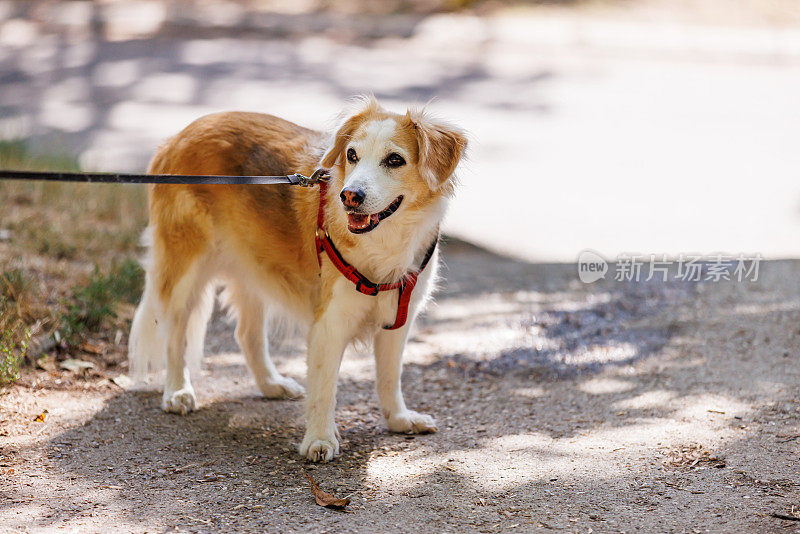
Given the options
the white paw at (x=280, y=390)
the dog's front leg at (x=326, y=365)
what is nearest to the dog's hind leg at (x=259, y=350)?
the white paw at (x=280, y=390)

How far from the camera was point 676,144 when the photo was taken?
32.9 ft

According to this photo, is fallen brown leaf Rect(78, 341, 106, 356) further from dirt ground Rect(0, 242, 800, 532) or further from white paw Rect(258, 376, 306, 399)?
white paw Rect(258, 376, 306, 399)

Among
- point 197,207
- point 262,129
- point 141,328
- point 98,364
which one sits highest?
point 262,129

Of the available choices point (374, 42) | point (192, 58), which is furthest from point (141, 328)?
point (374, 42)

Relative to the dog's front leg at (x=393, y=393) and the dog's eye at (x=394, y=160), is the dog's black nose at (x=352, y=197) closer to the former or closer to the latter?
the dog's eye at (x=394, y=160)

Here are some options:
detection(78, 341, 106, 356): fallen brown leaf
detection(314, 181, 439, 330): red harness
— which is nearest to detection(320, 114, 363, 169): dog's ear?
detection(314, 181, 439, 330): red harness

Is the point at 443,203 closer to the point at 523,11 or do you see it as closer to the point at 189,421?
the point at 189,421

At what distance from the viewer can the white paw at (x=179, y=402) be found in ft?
14.5

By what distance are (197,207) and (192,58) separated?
953cm

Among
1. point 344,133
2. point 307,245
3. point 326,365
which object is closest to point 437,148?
point 344,133

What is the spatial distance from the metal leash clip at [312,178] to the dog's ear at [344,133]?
61mm

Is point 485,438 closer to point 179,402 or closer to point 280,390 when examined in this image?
point 280,390

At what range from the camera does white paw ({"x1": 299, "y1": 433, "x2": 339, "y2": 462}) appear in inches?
154

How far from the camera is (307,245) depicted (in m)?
4.14
